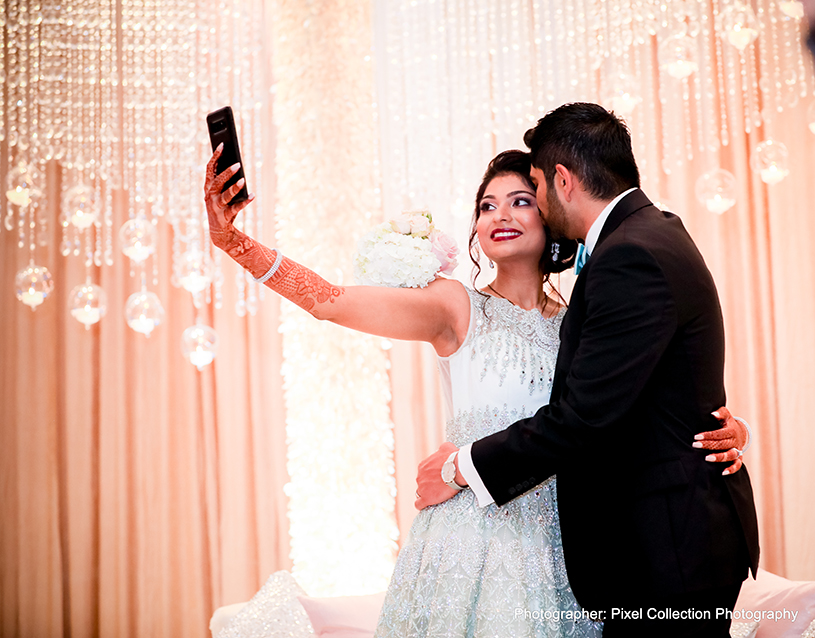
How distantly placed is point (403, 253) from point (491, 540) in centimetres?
76

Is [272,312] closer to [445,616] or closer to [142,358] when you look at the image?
Answer: [142,358]

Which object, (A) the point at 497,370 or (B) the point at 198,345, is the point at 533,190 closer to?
(A) the point at 497,370


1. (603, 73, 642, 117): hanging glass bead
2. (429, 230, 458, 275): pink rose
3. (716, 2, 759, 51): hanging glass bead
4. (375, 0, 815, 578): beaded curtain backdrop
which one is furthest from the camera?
(375, 0, 815, 578): beaded curtain backdrop

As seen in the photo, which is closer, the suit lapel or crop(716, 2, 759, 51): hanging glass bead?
the suit lapel

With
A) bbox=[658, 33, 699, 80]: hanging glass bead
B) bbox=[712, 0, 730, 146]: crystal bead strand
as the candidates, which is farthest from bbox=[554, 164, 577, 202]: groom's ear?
bbox=[712, 0, 730, 146]: crystal bead strand

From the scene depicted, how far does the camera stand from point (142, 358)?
4457 mm

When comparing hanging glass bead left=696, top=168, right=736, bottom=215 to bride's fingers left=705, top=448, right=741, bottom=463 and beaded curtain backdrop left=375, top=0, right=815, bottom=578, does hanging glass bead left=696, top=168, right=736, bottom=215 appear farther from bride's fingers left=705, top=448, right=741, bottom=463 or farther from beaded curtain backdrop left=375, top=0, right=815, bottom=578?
bride's fingers left=705, top=448, right=741, bottom=463

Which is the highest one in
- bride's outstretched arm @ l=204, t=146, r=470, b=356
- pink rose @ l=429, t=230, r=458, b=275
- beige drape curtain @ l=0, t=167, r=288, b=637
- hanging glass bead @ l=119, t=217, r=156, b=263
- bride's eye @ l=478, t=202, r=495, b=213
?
hanging glass bead @ l=119, t=217, r=156, b=263

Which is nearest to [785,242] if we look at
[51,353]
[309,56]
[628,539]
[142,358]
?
[309,56]

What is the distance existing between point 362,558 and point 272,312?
4.99 ft

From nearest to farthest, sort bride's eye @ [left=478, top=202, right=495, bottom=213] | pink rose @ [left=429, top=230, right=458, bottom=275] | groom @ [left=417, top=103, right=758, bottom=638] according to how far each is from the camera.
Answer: groom @ [left=417, top=103, right=758, bottom=638], pink rose @ [left=429, top=230, right=458, bottom=275], bride's eye @ [left=478, top=202, right=495, bottom=213]

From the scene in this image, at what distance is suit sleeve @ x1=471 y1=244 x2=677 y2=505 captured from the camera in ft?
4.93

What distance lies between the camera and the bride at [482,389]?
1.70 metres

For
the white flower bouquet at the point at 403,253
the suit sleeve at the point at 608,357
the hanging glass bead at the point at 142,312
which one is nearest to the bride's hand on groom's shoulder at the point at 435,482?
the suit sleeve at the point at 608,357
